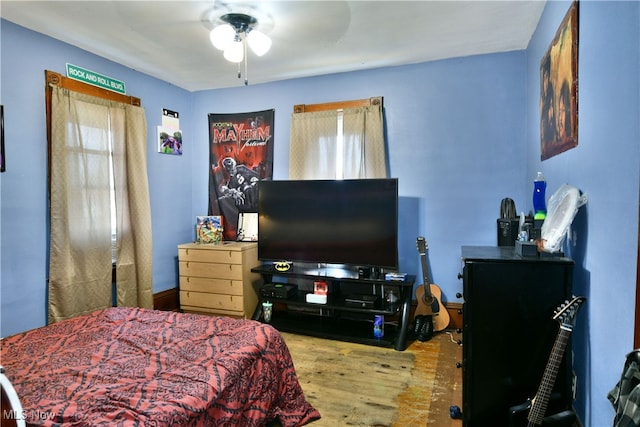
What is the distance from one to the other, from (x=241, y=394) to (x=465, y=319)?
1125mm

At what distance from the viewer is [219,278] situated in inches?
147

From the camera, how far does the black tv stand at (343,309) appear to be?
3.19 m

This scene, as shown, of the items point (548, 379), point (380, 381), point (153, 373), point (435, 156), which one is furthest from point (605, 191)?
point (435, 156)

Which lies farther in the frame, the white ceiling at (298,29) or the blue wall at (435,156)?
the white ceiling at (298,29)

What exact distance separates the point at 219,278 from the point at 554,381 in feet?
9.63

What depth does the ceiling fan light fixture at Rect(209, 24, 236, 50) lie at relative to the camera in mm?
2363

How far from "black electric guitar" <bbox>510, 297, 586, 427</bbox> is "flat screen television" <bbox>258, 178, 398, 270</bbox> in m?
1.66

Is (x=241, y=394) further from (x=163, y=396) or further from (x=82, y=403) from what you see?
(x=82, y=403)

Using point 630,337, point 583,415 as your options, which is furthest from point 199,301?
point 630,337

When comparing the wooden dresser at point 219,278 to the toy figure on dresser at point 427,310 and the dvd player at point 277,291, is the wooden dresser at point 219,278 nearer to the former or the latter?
the dvd player at point 277,291

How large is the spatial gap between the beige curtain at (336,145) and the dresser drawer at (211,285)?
124 centimetres

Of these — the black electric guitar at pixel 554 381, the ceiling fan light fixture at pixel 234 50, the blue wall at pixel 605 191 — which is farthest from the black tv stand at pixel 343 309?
the ceiling fan light fixture at pixel 234 50

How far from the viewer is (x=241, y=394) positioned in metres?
1.68

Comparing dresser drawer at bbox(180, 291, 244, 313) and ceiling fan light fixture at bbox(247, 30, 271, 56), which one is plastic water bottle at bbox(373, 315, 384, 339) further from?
ceiling fan light fixture at bbox(247, 30, 271, 56)
